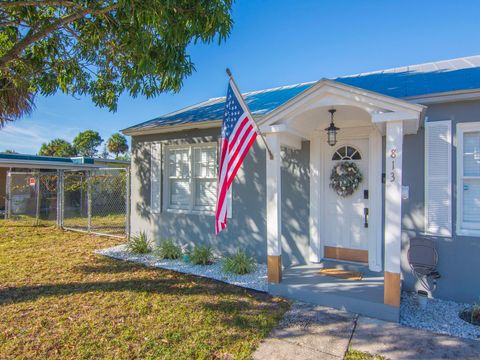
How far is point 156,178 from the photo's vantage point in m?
7.25

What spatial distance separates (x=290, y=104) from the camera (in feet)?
14.0

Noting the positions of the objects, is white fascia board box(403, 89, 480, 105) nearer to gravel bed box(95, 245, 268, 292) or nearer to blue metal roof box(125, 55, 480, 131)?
blue metal roof box(125, 55, 480, 131)

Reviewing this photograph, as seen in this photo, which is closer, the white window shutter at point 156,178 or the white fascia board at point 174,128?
the white fascia board at point 174,128

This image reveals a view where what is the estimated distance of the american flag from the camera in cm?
404

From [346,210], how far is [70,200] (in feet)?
53.5

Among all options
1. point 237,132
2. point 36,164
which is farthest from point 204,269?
point 36,164

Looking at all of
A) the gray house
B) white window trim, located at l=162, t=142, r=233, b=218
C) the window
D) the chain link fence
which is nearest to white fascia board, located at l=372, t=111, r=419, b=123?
the gray house

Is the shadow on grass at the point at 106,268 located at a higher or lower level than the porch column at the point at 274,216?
lower

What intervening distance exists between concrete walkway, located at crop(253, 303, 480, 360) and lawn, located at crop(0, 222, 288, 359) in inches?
10.0

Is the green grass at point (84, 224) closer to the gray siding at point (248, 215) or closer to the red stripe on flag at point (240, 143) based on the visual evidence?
the gray siding at point (248, 215)

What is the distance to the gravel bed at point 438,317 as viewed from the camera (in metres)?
3.45

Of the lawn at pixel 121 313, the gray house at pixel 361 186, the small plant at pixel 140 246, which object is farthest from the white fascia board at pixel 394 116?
the small plant at pixel 140 246

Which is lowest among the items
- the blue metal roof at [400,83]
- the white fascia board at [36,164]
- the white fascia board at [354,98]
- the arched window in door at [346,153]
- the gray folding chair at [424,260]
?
the gray folding chair at [424,260]

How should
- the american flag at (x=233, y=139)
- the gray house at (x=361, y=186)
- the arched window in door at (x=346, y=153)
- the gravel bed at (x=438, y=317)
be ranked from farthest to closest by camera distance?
1. the arched window in door at (x=346, y=153)
2. the american flag at (x=233, y=139)
3. the gray house at (x=361, y=186)
4. the gravel bed at (x=438, y=317)
